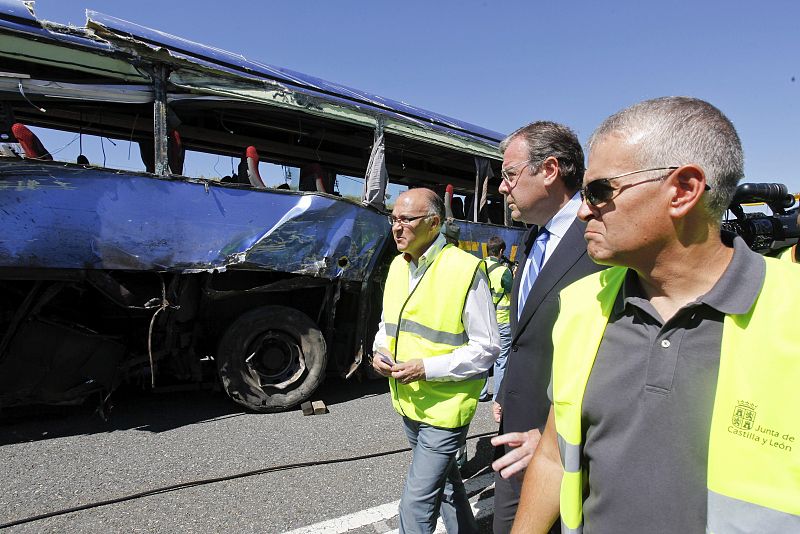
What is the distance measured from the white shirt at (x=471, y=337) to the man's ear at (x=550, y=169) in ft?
1.87

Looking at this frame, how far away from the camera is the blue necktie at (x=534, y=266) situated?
6.39 ft

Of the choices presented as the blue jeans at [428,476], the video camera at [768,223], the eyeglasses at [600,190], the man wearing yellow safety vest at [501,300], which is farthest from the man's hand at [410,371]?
the man wearing yellow safety vest at [501,300]

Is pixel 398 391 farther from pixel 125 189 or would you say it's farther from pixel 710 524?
pixel 125 189

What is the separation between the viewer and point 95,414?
172 inches

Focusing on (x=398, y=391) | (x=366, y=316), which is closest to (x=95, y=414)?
(x=366, y=316)

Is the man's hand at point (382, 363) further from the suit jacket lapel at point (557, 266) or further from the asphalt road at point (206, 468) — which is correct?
the asphalt road at point (206, 468)

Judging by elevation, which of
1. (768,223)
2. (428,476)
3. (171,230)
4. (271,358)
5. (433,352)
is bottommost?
(271,358)

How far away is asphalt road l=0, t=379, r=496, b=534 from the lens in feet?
9.17

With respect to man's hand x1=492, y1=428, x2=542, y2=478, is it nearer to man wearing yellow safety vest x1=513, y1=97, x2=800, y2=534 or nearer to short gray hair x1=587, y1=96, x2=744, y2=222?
man wearing yellow safety vest x1=513, y1=97, x2=800, y2=534

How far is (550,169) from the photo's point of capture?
1895 mm

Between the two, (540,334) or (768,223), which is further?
(768,223)

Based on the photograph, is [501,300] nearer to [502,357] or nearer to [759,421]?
[502,357]

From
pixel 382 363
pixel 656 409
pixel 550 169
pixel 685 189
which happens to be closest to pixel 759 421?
pixel 656 409

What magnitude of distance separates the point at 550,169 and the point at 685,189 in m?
0.94
